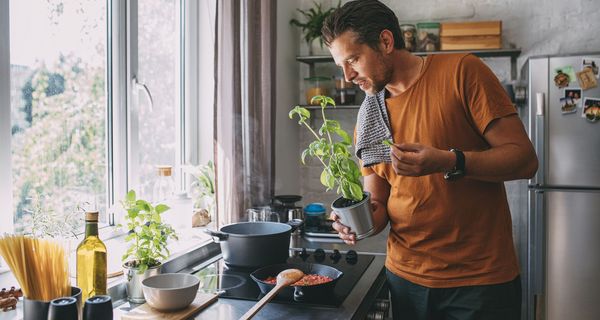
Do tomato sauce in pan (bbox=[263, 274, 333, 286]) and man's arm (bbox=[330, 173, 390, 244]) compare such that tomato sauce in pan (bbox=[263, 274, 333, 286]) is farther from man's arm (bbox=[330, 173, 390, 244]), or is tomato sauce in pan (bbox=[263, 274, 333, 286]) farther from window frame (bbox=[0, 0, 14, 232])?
window frame (bbox=[0, 0, 14, 232])

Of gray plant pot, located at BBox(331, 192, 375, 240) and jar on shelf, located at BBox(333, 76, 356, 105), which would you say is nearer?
gray plant pot, located at BBox(331, 192, 375, 240)

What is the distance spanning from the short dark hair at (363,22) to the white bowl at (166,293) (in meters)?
0.80

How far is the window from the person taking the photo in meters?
1.59

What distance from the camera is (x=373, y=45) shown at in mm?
1610

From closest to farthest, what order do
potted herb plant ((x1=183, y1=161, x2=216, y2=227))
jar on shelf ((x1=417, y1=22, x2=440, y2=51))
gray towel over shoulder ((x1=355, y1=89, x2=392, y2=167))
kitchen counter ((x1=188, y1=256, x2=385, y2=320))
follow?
kitchen counter ((x1=188, y1=256, x2=385, y2=320)), gray towel over shoulder ((x1=355, y1=89, x2=392, y2=167)), potted herb plant ((x1=183, y1=161, x2=216, y2=227)), jar on shelf ((x1=417, y1=22, x2=440, y2=51))

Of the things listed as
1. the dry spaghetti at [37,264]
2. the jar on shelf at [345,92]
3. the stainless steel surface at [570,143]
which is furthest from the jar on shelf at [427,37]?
the dry spaghetti at [37,264]

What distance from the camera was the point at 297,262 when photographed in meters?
1.84

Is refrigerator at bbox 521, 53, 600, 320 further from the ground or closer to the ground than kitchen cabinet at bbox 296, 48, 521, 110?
closer to the ground

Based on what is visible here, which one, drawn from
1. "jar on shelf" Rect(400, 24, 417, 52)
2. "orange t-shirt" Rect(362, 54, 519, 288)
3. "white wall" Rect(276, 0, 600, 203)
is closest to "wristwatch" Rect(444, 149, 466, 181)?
"orange t-shirt" Rect(362, 54, 519, 288)

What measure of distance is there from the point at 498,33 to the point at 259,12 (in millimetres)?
1371

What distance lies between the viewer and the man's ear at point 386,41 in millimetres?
1616

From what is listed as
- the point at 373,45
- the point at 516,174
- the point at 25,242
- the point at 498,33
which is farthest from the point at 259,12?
the point at 25,242

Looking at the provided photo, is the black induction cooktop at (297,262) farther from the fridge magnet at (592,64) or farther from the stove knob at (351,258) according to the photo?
the fridge magnet at (592,64)

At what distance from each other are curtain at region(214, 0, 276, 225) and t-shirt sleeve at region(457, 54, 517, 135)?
3.57 ft
